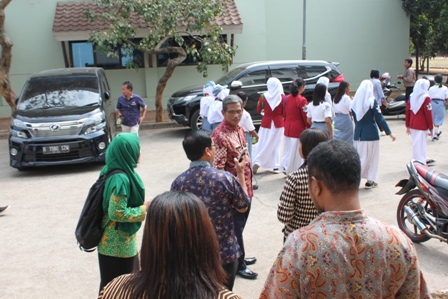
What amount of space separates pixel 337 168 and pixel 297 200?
55.5 inches

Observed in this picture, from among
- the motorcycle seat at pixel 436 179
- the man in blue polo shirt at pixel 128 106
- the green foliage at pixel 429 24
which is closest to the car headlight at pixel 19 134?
the man in blue polo shirt at pixel 128 106

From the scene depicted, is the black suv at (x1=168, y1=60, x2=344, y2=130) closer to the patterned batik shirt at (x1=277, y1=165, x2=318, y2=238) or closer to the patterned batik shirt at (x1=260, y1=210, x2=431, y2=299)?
the patterned batik shirt at (x1=277, y1=165, x2=318, y2=238)

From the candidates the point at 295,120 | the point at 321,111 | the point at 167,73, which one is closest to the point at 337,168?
the point at 321,111

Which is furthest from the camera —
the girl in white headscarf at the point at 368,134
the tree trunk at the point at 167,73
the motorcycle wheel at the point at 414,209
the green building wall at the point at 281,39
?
the green building wall at the point at 281,39

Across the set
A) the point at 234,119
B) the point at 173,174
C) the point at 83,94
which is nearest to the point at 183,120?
the point at 83,94

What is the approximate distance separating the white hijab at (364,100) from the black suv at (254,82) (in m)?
5.13

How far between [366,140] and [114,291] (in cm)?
673

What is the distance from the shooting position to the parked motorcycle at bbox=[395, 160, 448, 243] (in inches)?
207

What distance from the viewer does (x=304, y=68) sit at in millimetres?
14406

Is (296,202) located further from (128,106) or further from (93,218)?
(128,106)

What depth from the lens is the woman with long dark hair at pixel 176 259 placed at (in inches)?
81.0

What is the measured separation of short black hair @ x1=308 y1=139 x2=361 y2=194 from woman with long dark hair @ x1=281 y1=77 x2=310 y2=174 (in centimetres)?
649

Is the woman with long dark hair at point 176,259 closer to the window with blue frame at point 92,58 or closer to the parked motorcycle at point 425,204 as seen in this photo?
the parked motorcycle at point 425,204

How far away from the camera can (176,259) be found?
82.2 inches
